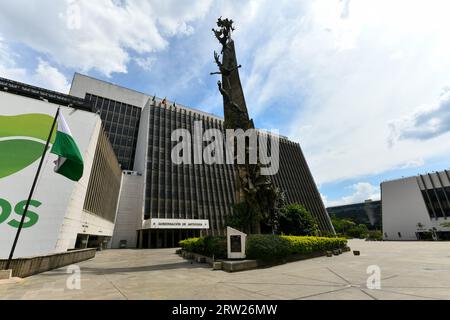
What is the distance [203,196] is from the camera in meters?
48.1

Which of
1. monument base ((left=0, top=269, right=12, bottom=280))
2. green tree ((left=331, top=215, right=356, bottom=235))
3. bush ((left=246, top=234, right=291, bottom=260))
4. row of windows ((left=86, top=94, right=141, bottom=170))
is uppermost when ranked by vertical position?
row of windows ((left=86, top=94, right=141, bottom=170))

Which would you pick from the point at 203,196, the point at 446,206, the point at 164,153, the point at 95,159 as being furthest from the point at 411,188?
the point at 95,159

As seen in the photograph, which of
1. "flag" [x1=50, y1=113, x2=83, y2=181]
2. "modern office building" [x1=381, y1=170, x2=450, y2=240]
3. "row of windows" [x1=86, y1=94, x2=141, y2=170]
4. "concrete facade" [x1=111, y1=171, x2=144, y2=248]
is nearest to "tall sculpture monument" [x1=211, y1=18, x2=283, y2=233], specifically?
"flag" [x1=50, y1=113, x2=83, y2=181]

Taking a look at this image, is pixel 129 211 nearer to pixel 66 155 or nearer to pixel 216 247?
pixel 216 247

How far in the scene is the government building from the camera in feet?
59.4

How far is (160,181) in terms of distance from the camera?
44906 millimetres

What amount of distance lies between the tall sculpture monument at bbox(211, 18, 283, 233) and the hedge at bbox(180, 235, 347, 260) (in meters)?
2.95

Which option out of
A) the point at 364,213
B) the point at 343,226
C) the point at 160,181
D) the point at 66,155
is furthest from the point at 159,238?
the point at 364,213

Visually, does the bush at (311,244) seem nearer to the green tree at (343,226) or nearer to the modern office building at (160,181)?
the modern office building at (160,181)

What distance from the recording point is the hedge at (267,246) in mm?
14203

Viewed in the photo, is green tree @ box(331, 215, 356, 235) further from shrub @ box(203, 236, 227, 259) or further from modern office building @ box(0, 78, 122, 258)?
modern office building @ box(0, 78, 122, 258)

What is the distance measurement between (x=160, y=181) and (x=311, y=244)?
32.9m
